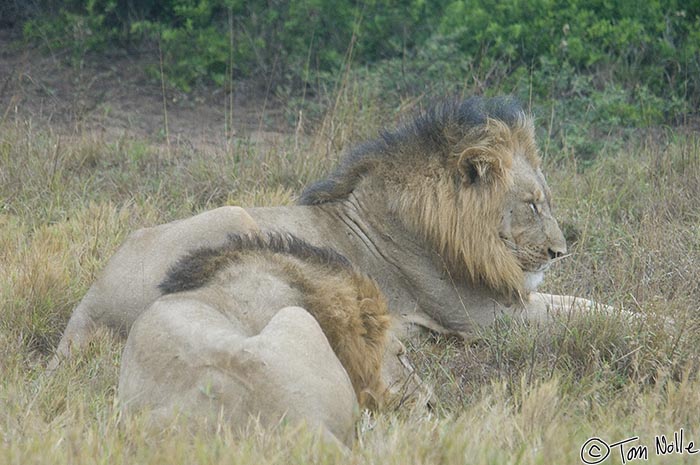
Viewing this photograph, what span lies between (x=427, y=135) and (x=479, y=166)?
31 centimetres

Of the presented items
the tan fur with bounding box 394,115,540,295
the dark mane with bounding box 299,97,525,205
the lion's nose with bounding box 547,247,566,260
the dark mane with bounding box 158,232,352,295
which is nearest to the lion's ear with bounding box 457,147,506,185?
the tan fur with bounding box 394,115,540,295

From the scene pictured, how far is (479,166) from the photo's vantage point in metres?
6.05

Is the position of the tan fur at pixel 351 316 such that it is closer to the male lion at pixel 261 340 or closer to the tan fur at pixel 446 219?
the male lion at pixel 261 340

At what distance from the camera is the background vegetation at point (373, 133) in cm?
401

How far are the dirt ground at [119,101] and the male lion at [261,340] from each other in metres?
4.62

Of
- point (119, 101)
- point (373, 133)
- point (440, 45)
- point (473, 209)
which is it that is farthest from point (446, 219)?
point (119, 101)

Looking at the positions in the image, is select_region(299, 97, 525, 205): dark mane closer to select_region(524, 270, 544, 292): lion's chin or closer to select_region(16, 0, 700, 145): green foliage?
select_region(524, 270, 544, 292): lion's chin

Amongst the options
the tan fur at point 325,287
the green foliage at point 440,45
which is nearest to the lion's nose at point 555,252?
the tan fur at point 325,287

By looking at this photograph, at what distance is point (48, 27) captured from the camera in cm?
1085

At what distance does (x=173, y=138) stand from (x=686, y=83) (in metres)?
4.02

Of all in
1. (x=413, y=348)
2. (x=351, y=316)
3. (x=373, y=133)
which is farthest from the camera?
(x=373, y=133)

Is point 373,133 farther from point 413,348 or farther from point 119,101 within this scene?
point 413,348

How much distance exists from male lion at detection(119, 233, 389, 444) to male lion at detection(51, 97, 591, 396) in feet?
4.51
